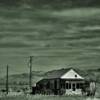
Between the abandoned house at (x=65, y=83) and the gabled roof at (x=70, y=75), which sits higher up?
the gabled roof at (x=70, y=75)

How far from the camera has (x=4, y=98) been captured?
50.4 meters

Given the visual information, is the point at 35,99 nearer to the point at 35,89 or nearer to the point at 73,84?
the point at 73,84

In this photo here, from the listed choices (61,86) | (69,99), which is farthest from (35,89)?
(69,99)

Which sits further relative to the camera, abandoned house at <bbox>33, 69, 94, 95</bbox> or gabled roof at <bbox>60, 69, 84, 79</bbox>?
gabled roof at <bbox>60, 69, 84, 79</bbox>

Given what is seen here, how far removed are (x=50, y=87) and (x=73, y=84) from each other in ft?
16.7

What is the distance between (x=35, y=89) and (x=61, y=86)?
32.8 feet

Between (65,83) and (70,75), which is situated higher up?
(70,75)

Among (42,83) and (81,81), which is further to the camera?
(42,83)

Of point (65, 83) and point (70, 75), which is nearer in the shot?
point (65, 83)

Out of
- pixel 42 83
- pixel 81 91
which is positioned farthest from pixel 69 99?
pixel 42 83

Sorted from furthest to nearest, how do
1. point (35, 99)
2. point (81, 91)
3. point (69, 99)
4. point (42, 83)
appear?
point (42, 83) → point (81, 91) → point (69, 99) → point (35, 99)

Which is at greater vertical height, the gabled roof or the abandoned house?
the gabled roof

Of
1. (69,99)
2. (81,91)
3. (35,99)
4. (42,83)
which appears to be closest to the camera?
(35,99)

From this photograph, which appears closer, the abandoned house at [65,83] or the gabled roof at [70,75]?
the abandoned house at [65,83]
